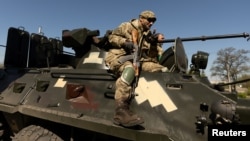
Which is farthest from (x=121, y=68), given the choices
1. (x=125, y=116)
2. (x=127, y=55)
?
(x=125, y=116)

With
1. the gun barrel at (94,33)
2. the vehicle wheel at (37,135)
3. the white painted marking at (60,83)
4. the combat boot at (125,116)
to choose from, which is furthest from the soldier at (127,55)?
the vehicle wheel at (37,135)

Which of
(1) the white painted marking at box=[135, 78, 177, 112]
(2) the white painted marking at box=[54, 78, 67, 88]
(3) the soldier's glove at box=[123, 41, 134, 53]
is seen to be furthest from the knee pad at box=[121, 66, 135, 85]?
(2) the white painted marking at box=[54, 78, 67, 88]

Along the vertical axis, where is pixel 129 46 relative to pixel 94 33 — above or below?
below

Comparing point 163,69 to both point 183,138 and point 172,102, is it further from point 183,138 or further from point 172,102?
point 183,138

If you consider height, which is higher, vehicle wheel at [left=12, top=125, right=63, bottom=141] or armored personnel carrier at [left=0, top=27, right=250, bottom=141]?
armored personnel carrier at [left=0, top=27, right=250, bottom=141]

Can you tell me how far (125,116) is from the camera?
367 cm

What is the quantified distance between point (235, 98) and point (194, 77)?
1.81 feet

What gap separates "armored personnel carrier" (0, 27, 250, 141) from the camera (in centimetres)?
349

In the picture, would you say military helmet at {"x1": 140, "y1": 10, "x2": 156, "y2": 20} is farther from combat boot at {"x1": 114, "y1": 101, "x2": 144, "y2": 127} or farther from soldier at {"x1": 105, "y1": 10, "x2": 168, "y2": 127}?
combat boot at {"x1": 114, "y1": 101, "x2": 144, "y2": 127}

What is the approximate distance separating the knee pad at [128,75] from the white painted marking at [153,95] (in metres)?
0.19

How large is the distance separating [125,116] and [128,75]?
0.53 m

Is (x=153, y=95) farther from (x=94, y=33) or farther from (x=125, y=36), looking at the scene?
(x=94, y=33)

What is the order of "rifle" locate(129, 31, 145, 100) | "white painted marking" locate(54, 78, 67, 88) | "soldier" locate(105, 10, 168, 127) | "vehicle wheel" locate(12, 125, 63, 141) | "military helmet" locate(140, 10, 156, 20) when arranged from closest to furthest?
"soldier" locate(105, 10, 168, 127) → "rifle" locate(129, 31, 145, 100) → "military helmet" locate(140, 10, 156, 20) → "vehicle wheel" locate(12, 125, 63, 141) → "white painted marking" locate(54, 78, 67, 88)

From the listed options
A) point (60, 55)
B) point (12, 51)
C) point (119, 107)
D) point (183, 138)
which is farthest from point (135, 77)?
point (12, 51)
